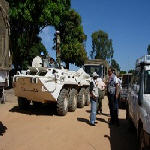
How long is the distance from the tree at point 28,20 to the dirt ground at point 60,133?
42.6ft

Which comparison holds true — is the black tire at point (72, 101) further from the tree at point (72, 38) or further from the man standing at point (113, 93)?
the tree at point (72, 38)

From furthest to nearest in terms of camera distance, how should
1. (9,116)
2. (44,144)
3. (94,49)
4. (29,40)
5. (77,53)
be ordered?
1. (94,49)
2. (77,53)
3. (29,40)
4. (9,116)
5. (44,144)

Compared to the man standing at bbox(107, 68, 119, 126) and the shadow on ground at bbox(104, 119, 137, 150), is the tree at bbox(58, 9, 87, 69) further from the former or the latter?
the shadow on ground at bbox(104, 119, 137, 150)

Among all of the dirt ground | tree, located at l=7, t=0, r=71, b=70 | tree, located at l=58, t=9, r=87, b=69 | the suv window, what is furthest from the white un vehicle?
tree, located at l=58, t=9, r=87, b=69

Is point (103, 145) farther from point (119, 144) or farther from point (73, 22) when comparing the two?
point (73, 22)

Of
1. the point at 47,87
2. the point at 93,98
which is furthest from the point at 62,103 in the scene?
the point at 93,98

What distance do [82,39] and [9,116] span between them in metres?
27.7

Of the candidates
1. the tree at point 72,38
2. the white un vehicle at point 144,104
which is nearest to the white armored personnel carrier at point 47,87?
the white un vehicle at point 144,104

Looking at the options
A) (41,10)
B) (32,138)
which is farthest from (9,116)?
(41,10)

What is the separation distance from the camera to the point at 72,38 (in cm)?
3784

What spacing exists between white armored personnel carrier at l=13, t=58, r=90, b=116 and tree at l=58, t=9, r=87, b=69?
75.6 feet

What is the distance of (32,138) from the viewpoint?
799 cm

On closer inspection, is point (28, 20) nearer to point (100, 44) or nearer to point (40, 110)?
point (40, 110)

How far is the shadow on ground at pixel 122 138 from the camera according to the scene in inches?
291
